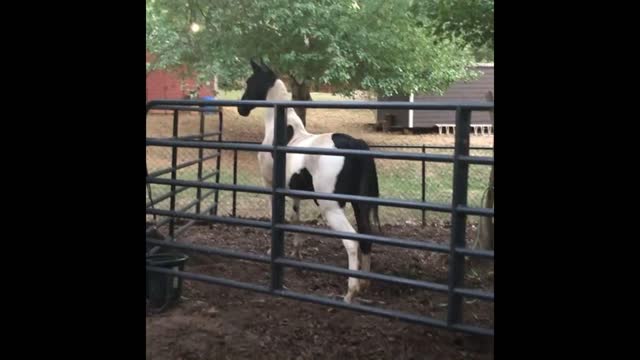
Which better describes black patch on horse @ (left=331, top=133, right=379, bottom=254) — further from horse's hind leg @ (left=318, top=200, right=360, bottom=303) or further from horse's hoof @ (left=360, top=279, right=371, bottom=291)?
horse's hoof @ (left=360, top=279, right=371, bottom=291)

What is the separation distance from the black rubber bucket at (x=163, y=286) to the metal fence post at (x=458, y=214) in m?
1.85

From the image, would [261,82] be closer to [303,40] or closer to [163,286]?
[163,286]

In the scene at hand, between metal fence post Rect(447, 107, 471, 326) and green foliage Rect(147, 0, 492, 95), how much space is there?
6178 mm

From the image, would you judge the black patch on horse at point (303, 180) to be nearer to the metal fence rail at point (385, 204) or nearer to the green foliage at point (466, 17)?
the metal fence rail at point (385, 204)

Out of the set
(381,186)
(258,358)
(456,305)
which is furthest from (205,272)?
(381,186)

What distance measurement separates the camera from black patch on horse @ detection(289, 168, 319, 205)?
4734mm

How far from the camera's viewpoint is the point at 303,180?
4773mm

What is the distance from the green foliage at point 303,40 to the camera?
907cm

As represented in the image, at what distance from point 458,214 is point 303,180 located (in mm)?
2054

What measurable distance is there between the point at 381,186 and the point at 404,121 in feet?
22.4

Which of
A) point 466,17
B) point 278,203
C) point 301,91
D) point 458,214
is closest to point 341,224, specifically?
point 278,203

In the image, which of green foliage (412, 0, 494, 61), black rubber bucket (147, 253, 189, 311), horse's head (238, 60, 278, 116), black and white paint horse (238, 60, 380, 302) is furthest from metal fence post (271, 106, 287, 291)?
horse's head (238, 60, 278, 116)

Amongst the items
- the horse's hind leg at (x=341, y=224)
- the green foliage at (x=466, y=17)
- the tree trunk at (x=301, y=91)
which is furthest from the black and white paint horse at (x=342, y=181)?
the tree trunk at (x=301, y=91)

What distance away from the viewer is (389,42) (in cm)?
953
